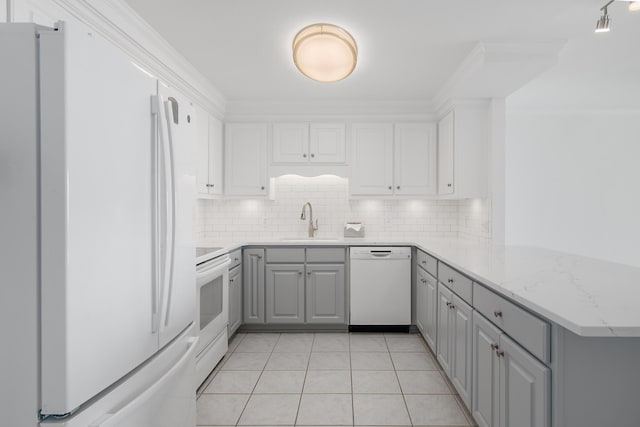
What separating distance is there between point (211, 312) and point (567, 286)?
2.25 metres

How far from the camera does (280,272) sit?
3.75 m

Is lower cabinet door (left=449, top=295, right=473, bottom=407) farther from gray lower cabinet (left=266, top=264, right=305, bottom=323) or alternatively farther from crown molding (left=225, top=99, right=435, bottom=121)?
crown molding (left=225, top=99, right=435, bottom=121)

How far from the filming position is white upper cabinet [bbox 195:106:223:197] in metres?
3.45

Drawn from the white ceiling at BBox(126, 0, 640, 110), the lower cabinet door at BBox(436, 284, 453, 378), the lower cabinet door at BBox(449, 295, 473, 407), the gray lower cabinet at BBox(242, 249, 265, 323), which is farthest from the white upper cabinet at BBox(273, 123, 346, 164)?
the lower cabinet door at BBox(449, 295, 473, 407)

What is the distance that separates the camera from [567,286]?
5.14 ft

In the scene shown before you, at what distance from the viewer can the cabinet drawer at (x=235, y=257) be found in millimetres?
3408

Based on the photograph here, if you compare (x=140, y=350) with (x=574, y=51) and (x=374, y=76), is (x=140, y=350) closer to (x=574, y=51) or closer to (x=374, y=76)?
(x=374, y=76)

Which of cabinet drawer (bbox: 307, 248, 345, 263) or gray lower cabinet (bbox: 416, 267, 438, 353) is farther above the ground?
cabinet drawer (bbox: 307, 248, 345, 263)

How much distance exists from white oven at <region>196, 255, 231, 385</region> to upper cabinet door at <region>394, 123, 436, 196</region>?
2117 mm

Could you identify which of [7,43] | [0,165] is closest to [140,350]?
[0,165]

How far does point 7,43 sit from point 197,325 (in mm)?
1917

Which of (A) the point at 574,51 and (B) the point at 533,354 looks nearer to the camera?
(B) the point at 533,354

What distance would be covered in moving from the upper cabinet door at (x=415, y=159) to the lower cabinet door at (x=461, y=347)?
1875 mm

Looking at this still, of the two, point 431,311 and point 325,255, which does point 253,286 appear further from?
point 431,311
